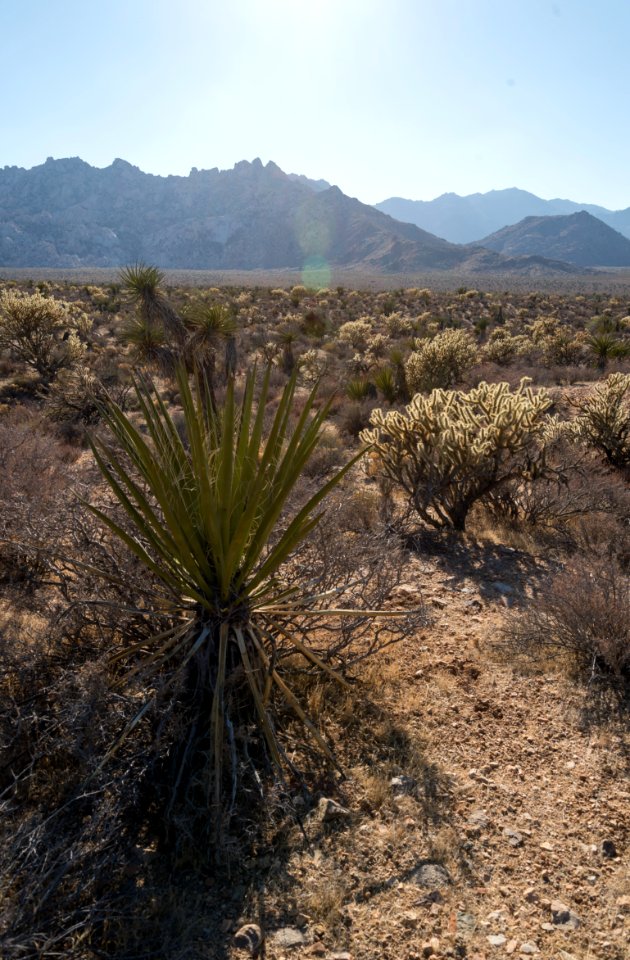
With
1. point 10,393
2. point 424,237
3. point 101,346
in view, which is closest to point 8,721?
point 10,393

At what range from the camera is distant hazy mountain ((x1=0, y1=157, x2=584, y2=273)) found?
120375mm

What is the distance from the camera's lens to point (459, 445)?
5586 millimetres

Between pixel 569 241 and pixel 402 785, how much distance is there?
18325cm

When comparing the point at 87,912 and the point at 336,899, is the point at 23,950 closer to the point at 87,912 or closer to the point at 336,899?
the point at 87,912

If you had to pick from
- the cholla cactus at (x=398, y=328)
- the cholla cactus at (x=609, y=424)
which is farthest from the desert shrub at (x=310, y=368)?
the cholla cactus at (x=609, y=424)

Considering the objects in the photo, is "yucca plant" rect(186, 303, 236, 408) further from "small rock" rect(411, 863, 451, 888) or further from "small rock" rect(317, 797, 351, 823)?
"small rock" rect(411, 863, 451, 888)

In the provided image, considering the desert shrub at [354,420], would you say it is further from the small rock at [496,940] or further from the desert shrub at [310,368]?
the small rock at [496,940]

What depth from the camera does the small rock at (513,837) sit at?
7.83 feet

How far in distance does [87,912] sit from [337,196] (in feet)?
607

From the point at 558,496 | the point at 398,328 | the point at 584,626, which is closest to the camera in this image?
the point at 584,626

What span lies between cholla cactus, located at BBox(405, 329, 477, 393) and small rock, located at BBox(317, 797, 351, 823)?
36.9 feet

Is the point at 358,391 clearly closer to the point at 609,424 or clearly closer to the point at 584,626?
the point at 609,424

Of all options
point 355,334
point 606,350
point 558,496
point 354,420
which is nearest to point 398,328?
point 355,334

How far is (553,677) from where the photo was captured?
3492mm
